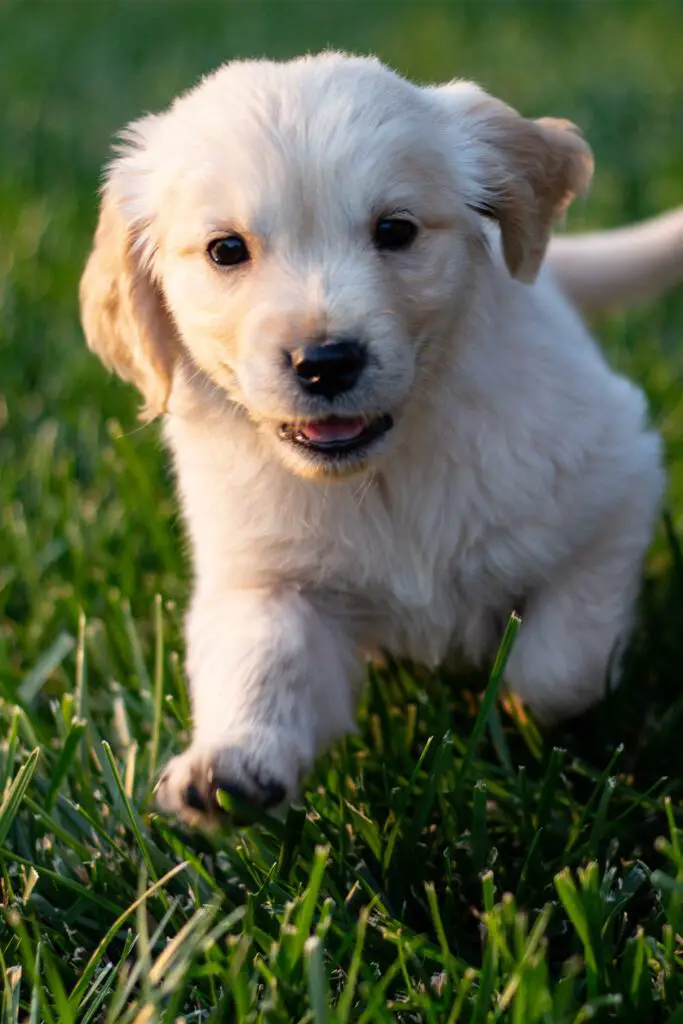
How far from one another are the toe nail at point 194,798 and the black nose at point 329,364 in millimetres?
705

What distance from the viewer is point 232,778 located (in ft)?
7.56

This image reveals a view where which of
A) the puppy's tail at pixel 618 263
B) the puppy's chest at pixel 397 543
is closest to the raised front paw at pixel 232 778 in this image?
the puppy's chest at pixel 397 543

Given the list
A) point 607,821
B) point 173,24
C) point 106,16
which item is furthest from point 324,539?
point 106,16

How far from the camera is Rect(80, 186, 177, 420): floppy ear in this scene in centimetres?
274

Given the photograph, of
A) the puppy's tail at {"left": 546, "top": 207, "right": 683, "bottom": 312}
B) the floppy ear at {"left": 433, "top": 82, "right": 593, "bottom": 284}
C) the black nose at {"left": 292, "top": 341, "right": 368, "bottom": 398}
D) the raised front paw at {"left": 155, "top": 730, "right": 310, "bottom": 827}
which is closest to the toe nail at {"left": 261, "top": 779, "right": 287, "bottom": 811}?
the raised front paw at {"left": 155, "top": 730, "right": 310, "bottom": 827}

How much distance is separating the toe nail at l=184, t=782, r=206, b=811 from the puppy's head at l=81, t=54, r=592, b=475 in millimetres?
604

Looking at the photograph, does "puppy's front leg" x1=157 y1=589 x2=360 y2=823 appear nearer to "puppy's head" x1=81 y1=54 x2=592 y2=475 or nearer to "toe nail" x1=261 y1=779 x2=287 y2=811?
"toe nail" x1=261 y1=779 x2=287 y2=811

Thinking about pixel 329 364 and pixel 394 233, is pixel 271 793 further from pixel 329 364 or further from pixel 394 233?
pixel 394 233

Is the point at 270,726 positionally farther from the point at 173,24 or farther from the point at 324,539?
the point at 173,24

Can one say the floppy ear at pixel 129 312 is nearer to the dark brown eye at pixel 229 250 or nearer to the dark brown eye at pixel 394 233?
the dark brown eye at pixel 229 250

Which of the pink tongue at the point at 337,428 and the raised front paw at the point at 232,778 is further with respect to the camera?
the pink tongue at the point at 337,428

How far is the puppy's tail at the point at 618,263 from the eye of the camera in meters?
4.08

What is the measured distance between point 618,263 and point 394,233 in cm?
181

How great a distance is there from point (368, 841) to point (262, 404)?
0.80 meters
